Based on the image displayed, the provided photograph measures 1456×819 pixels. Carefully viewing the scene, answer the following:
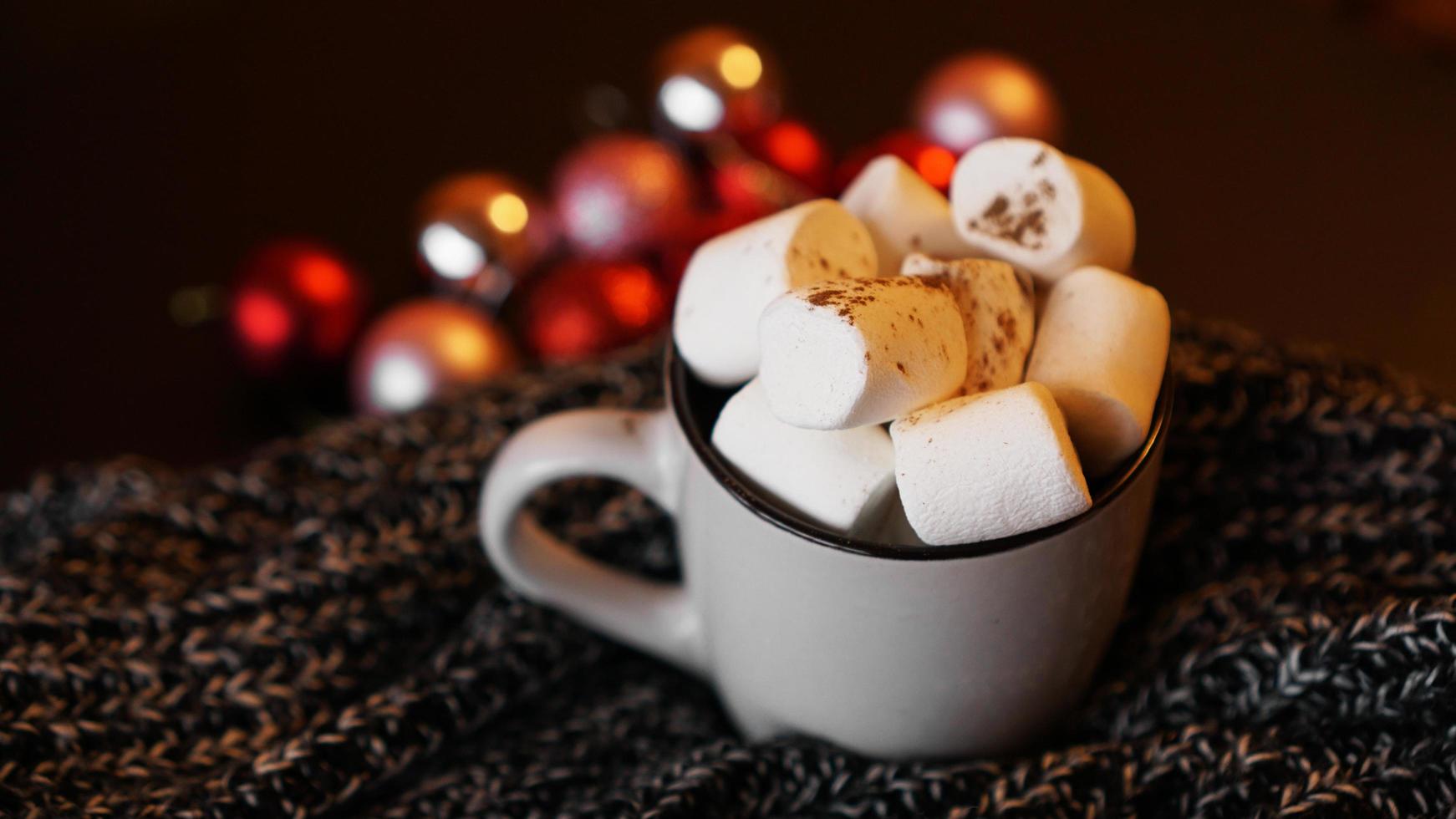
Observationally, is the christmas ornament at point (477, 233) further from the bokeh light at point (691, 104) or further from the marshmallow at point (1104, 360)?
the marshmallow at point (1104, 360)

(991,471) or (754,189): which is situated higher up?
(754,189)

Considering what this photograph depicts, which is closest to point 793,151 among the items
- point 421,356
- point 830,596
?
point 421,356

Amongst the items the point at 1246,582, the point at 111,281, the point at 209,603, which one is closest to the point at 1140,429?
the point at 1246,582

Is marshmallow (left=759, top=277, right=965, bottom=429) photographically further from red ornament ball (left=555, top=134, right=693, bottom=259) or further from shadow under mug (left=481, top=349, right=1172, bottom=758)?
red ornament ball (left=555, top=134, right=693, bottom=259)

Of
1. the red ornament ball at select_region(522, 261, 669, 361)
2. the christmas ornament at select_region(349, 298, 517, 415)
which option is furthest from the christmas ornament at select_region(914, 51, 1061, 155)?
the christmas ornament at select_region(349, 298, 517, 415)

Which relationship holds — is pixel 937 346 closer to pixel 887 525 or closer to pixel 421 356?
pixel 887 525
